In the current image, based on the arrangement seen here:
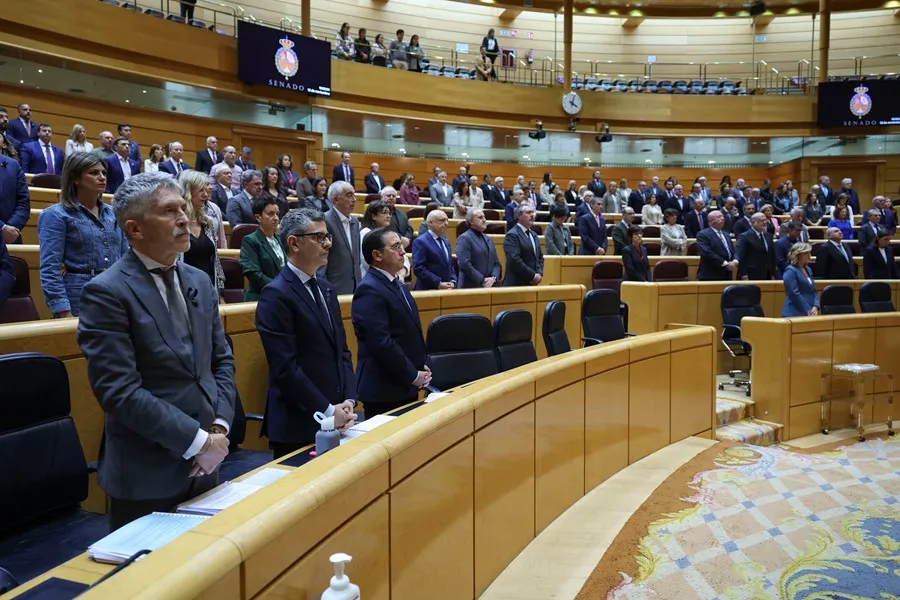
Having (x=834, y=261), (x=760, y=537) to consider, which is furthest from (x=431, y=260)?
(x=834, y=261)

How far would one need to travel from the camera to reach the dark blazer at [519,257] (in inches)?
218

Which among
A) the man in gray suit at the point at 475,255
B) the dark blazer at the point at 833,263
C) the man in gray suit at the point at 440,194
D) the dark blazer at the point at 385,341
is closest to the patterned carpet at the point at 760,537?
the dark blazer at the point at 385,341

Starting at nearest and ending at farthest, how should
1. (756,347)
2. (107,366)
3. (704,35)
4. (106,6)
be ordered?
(107,366), (756,347), (106,6), (704,35)

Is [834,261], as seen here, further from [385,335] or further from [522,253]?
[385,335]

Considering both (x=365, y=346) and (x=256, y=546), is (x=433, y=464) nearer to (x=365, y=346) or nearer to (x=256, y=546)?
(x=256, y=546)

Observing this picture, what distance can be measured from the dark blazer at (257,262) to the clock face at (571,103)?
504 inches

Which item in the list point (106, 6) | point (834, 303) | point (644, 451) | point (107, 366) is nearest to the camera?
point (107, 366)

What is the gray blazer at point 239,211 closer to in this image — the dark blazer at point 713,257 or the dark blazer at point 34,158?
the dark blazer at point 34,158

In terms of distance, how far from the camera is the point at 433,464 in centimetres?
185

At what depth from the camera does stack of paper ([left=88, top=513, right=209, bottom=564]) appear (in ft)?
4.08

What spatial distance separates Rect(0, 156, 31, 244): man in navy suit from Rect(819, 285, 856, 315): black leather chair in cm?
659

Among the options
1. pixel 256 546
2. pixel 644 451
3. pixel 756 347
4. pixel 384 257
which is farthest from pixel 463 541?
pixel 756 347

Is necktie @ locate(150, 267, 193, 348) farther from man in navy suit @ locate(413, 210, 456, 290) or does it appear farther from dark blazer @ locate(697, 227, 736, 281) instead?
dark blazer @ locate(697, 227, 736, 281)

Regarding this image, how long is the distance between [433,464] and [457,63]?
1481cm
